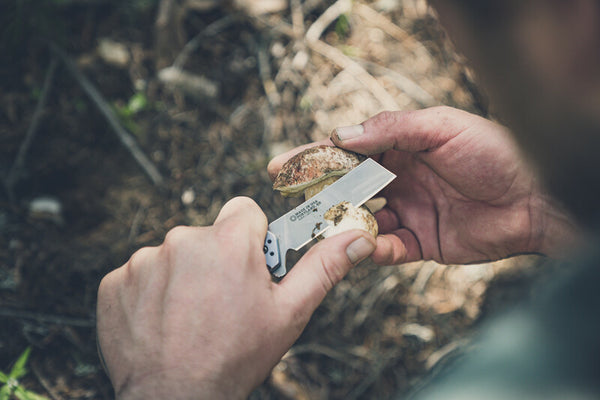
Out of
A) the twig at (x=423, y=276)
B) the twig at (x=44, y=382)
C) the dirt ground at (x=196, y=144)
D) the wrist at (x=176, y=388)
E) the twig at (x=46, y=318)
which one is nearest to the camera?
the wrist at (x=176, y=388)

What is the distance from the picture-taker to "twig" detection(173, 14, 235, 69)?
10.3 feet

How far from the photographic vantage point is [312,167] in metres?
1.76

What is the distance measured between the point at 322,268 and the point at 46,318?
1.97 m

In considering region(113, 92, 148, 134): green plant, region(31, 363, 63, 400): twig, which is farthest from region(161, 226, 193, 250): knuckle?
region(113, 92, 148, 134): green plant

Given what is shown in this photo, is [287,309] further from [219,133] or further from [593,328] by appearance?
[219,133]

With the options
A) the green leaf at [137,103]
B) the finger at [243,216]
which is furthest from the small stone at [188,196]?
the finger at [243,216]

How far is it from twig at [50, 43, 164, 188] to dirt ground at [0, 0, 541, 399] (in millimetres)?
16

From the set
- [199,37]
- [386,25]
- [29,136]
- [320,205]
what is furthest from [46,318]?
[386,25]

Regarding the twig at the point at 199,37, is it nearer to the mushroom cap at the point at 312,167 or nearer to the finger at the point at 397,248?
the mushroom cap at the point at 312,167

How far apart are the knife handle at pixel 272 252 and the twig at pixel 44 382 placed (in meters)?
1.59

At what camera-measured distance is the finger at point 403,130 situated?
1877mm

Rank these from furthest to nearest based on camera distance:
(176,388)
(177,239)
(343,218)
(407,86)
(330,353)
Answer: (407,86) < (330,353) < (343,218) < (177,239) < (176,388)

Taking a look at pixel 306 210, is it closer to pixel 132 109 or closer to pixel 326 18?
pixel 132 109

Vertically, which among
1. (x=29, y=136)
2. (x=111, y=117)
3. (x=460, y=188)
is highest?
(x=29, y=136)
